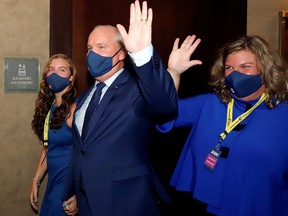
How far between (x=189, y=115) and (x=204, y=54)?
3.85ft

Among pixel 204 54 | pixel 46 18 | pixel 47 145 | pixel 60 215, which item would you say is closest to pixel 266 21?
pixel 204 54

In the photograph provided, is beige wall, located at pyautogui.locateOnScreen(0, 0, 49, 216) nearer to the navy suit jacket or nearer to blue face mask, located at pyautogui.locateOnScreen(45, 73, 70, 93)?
blue face mask, located at pyautogui.locateOnScreen(45, 73, 70, 93)

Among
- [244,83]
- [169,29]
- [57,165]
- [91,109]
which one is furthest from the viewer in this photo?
[169,29]

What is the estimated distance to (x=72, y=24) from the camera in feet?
7.66

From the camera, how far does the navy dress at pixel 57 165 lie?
6.97 feet

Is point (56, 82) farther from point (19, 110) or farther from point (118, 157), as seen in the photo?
point (118, 157)

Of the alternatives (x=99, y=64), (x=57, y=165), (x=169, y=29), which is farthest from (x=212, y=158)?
(x=169, y=29)

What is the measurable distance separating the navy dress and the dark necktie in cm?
42

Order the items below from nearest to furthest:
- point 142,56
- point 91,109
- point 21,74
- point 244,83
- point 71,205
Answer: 1. point 142,56
2. point 244,83
3. point 91,109
4. point 71,205
5. point 21,74

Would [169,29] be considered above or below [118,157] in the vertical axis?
above

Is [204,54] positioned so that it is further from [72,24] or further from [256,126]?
[256,126]

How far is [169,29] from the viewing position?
105 inches

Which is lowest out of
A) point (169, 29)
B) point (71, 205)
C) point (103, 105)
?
point (71, 205)

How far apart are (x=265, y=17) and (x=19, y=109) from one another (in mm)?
2263
